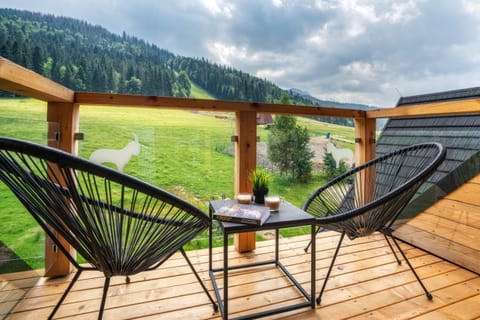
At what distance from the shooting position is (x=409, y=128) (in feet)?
7.98

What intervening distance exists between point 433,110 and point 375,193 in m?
0.85

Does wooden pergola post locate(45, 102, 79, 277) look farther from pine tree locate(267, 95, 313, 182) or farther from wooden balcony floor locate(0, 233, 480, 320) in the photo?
pine tree locate(267, 95, 313, 182)

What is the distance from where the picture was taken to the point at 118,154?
1.93 metres

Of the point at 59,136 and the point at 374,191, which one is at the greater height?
the point at 59,136

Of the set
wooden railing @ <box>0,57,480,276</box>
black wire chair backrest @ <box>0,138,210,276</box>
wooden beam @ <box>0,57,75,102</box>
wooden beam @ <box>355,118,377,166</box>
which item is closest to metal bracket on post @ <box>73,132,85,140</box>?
wooden railing @ <box>0,57,480,276</box>

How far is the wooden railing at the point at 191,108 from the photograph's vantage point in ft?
4.85

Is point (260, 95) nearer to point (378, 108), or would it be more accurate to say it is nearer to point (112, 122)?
point (378, 108)

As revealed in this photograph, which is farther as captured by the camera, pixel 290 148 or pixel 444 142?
pixel 290 148

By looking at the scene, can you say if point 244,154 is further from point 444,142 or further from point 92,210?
point 444,142

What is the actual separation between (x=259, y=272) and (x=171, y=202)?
1072 mm

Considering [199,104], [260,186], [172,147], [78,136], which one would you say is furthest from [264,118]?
[78,136]

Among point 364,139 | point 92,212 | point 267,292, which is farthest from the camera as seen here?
point 364,139

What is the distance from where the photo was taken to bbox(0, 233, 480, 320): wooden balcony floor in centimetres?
142

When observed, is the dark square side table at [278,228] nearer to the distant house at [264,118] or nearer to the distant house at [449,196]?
the distant house at [264,118]
